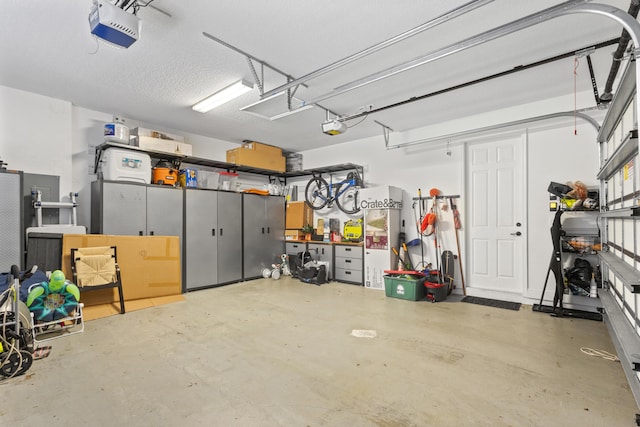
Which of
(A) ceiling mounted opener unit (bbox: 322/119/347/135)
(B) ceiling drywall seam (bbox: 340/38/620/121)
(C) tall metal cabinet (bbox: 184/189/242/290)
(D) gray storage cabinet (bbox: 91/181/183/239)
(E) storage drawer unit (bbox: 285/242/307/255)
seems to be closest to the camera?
(B) ceiling drywall seam (bbox: 340/38/620/121)

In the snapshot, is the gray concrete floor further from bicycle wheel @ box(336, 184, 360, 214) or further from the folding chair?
bicycle wheel @ box(336, 184, 360, 214)

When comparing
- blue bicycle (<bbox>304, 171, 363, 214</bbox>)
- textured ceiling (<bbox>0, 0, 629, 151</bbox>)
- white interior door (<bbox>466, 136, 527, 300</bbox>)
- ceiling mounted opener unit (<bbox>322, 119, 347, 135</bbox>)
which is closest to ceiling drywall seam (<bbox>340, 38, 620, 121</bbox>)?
textured ceiling (<bbox>0, 0, 629, 151</bbox>)

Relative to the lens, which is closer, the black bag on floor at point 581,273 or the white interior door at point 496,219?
the black bag on floor at point 581,273

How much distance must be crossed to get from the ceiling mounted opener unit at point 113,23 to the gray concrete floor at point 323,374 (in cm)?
257

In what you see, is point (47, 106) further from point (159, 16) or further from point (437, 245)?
point (437, 245)

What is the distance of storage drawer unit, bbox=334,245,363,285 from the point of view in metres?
5.66

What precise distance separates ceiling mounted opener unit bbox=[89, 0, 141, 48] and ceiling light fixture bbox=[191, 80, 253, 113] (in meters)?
1.31

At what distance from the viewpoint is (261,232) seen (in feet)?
20.7

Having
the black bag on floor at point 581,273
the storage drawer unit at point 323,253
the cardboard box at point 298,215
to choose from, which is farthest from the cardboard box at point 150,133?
the black bag on floor at point 581,273

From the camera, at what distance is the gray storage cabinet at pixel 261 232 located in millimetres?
6059

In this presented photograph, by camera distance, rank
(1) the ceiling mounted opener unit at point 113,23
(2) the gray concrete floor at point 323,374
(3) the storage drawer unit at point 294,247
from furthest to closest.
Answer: (3) the storage drawer unit at point 294,247 < (1) the ceiling mounted opener unit at point 113,23 < (2) the gray concrete floor at point 323,374

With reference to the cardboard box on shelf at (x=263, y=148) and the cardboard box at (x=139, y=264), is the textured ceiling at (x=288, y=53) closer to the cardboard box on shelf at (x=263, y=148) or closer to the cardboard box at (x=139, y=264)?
the cardboard box on shelf at (x=263, y=148)

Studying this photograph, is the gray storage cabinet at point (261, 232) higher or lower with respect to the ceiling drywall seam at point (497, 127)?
lower

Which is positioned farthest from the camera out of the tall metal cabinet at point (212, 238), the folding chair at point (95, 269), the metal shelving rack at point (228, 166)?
the tall metal cabinet at point (212, 238)
